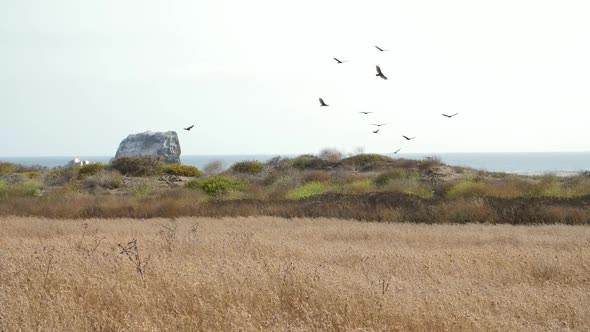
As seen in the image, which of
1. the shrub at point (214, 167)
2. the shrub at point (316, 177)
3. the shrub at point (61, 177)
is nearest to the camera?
the shrub at point (316, 177)

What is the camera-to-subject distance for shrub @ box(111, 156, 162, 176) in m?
36.8

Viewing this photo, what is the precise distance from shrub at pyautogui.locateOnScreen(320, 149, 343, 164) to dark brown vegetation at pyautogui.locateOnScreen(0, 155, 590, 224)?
18.1 feet

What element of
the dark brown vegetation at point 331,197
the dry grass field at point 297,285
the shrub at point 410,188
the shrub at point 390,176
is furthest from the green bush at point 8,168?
the dry grass field at point 297,285

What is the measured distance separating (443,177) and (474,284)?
22.3 meters

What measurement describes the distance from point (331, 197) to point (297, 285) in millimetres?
13623

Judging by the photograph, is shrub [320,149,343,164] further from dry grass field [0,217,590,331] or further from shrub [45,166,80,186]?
dry grass field [0,217,590,331]

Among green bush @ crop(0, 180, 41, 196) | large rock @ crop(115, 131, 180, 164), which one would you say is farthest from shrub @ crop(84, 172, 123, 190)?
large rock @ crop(115, 131, 180, 164)

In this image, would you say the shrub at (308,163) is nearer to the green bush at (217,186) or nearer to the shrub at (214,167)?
the shrub at (214,167)

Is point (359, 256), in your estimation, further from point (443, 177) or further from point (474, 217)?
point (443, 177)

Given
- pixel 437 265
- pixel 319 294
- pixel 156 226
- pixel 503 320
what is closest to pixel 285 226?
pixel 156 226

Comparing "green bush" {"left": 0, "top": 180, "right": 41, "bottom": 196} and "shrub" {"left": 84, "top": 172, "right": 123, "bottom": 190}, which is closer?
"green bush" {"left": 0, "top": 180, "right": 41, "bottom": 196}

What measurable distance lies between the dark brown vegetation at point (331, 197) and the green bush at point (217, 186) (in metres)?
0.05

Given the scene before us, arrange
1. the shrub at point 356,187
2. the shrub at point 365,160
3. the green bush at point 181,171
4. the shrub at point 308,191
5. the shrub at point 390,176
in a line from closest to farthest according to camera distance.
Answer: the shrub at point 308,191 < the shrub at point 356,187 < the shrub at point 390,176 < the shrub at point 365,160 < the green bush at point 181,171

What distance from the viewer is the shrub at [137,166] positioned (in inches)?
1449
